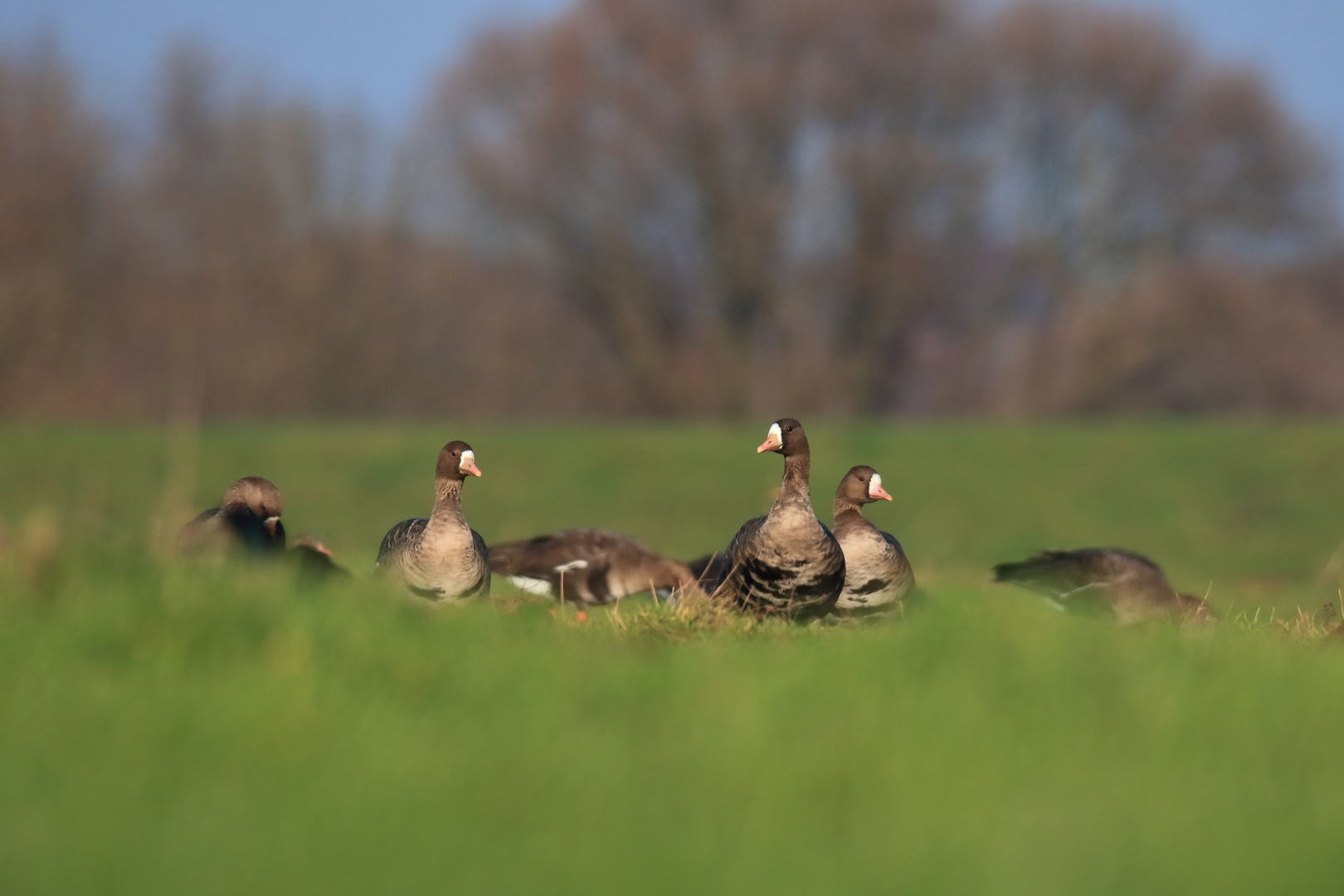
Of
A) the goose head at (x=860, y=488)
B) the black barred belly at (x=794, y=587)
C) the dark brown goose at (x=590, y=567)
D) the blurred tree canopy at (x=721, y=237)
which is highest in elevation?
the blurred tree canopy at (x=721, y=237)

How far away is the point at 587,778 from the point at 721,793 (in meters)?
0.39

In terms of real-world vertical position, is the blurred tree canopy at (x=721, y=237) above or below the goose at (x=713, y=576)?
above

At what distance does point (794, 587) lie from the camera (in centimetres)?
772

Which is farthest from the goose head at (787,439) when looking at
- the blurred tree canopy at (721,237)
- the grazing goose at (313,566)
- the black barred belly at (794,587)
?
the blurred tree canopy at (721,237)

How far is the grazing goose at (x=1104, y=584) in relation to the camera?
357 inches

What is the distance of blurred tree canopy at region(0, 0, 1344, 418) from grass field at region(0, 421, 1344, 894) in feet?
124

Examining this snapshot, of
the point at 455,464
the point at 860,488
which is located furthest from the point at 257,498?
the point at 860,488

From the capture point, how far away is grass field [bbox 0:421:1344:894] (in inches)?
147

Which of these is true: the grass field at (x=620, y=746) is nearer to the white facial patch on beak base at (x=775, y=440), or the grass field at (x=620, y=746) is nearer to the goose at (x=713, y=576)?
the goose at (x=713, y=576)

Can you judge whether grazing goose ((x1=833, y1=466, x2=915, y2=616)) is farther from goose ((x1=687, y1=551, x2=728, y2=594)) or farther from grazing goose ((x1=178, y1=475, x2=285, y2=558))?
grazing goose ((x1=178, y1=475, x2=285, y2=558))

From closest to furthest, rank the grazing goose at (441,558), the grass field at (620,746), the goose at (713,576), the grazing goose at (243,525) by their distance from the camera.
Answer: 1. the grass field at (620,746)
2. the grazing goose at (243,525)
3. the grazing goose at (441,558)
4. the goose at (713,576)

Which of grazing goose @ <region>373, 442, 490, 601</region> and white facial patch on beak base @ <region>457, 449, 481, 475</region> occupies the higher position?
white facial patch on beak base @ <region>457, 449, 481, 475</region>

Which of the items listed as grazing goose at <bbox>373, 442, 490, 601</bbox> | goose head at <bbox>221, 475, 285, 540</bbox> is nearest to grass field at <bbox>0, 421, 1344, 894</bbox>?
grazing goose at <bbox>373, 442, 490, 601</bbox>

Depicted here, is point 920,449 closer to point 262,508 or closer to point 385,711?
point 262,508
